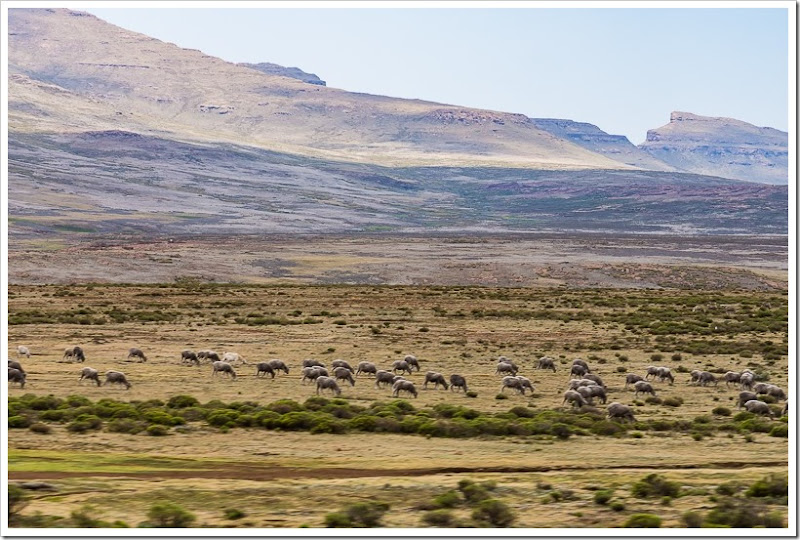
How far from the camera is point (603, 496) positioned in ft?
59.6

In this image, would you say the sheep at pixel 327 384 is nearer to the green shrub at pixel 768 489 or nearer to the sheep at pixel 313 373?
the sheep at pixel 313 373

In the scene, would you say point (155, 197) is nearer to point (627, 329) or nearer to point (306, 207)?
point (306, 207)

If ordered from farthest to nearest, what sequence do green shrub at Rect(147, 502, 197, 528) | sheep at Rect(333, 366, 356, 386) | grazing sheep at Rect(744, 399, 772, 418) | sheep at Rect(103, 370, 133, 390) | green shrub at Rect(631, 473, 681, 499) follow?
sheep at Rect(333, 366, 356, 386) < sheep at Rect(103, 370, 133, 390) < grazing sheep at Rect(744, 399, 772, 418) < green shrub at Rect(631, 473, 681, 499) < green shrub at Rect(147, 502, 197, 528)

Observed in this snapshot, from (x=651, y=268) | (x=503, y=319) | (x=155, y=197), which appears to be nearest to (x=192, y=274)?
(x=503, y=319)

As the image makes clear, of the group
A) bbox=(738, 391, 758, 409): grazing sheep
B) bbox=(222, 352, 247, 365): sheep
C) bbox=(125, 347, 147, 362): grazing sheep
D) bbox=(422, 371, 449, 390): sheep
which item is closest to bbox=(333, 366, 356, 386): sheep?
bbox=(422, 371, 449, 390): sheep

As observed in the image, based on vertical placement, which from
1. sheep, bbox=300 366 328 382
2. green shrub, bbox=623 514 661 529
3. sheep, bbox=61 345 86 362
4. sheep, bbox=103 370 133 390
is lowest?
sheep, bbox=61 345 86 362

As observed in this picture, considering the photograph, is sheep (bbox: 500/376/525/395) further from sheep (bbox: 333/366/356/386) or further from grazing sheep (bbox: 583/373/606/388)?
sheep (bbox: 333/366/356/386)

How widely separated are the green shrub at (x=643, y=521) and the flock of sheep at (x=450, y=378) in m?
12.2

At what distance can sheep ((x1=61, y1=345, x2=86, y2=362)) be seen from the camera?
39438 mm

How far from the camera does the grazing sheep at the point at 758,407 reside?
98.2 ft

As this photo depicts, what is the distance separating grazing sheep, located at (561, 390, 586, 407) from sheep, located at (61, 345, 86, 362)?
66.3 ft

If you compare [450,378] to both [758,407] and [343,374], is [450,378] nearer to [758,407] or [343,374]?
[343,374]

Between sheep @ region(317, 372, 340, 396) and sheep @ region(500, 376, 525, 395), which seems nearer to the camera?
sheep @ region(317, 372, 340, 396)

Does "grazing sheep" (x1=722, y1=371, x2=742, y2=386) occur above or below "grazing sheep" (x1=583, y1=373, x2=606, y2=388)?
above
